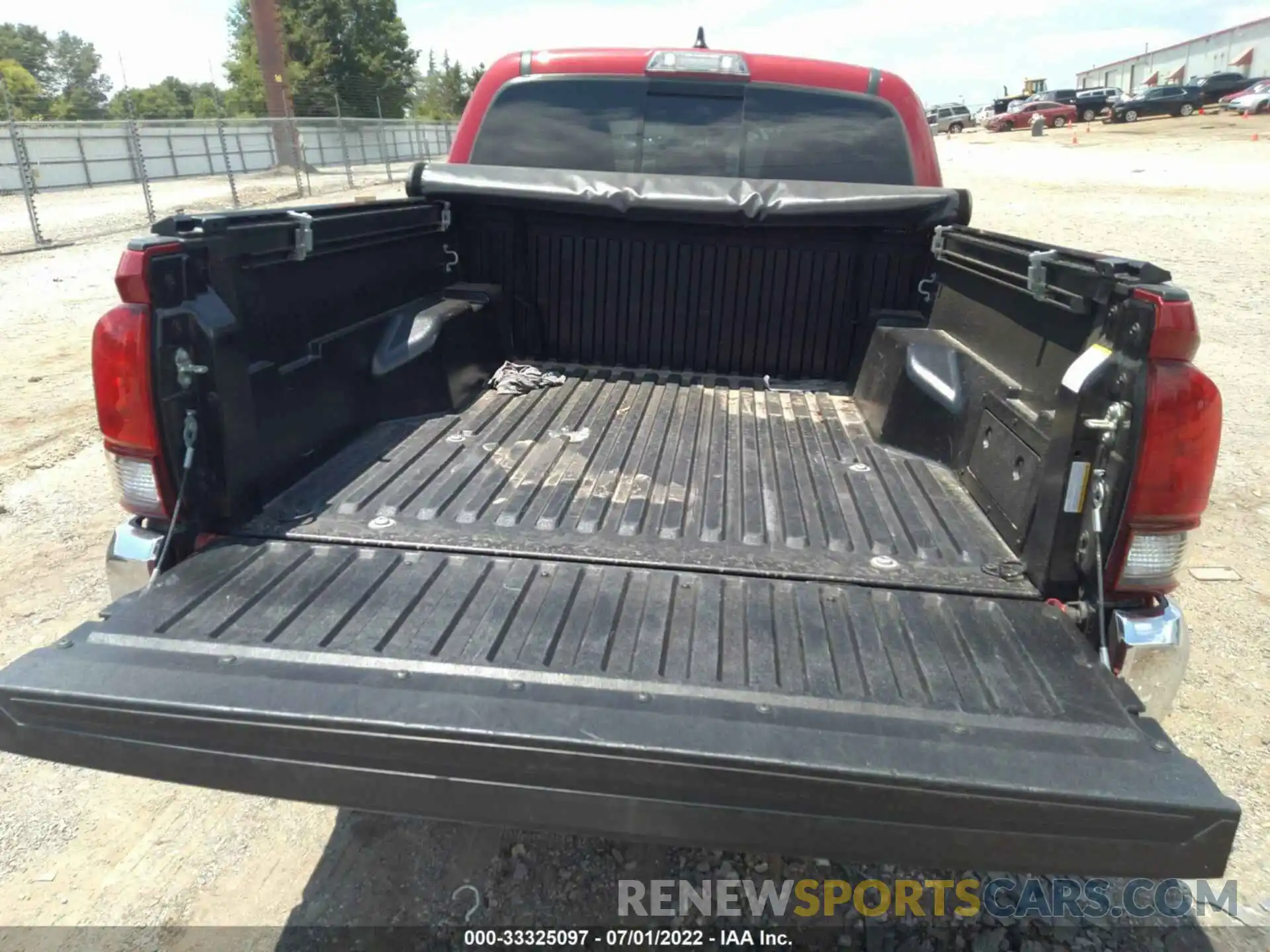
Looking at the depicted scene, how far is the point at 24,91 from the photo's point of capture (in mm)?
54125

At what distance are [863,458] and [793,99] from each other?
6.62 ft

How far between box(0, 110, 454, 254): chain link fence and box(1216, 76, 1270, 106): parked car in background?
126 feet

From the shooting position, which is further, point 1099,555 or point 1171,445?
point 1099,555

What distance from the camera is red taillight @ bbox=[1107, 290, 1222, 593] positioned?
186cm

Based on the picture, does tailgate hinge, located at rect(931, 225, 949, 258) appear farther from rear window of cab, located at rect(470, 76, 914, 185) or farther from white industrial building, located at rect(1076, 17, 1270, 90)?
white industrial building, located at rect(1076, 17, 1270, 90)

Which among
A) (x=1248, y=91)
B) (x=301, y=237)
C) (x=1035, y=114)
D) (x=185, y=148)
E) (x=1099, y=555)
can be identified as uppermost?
(x=1248, y=91)

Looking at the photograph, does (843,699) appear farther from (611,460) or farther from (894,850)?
(611,460)

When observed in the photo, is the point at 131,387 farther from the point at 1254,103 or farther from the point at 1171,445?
the point at 1254,103

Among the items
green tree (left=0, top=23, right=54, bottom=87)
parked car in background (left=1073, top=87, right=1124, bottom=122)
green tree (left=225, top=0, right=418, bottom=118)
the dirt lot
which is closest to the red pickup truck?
the dirt lot

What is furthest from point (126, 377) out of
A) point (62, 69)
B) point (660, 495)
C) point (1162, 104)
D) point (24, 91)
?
point (62, 69)

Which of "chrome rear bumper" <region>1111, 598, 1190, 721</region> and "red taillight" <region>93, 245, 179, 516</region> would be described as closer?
"chrome rear bumper" <region>1111, 598, 1190, 721</region>

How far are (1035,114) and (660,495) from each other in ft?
171

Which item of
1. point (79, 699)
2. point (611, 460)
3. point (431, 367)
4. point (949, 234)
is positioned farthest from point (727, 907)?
point (949, 234)

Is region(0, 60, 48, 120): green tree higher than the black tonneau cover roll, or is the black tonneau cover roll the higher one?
region(0, 60, 48, 120): green tree
